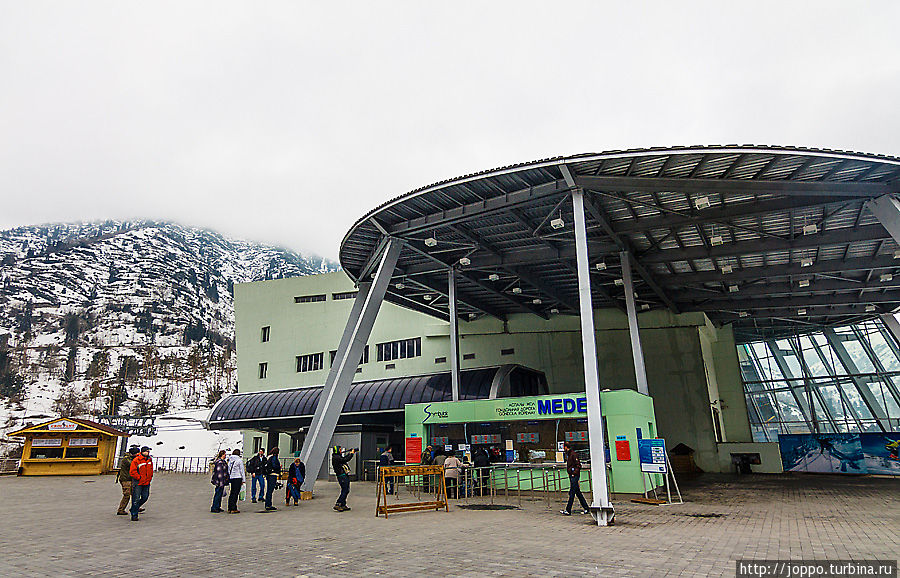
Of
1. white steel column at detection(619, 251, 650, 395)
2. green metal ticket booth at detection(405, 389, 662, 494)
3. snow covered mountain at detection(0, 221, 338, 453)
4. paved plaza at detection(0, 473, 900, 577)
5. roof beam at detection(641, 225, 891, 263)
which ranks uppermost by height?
snow covered mountain at detection(0, 221, 338, 453)

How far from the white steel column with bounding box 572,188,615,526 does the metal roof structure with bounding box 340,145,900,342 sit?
2.03m

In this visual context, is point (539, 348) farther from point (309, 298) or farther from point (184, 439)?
point (184, 439)

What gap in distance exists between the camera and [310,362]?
127 ft

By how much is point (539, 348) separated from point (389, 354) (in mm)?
10376

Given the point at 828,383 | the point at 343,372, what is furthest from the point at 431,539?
the point at 828,383

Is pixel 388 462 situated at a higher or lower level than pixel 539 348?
lower

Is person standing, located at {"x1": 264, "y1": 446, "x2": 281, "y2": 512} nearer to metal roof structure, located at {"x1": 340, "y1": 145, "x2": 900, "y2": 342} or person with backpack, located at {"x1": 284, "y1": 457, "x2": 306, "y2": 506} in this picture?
person with backpack, located at {"x1": 284, "y1": 457, "x2": 306, "y2": 506}

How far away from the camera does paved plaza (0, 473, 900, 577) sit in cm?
702

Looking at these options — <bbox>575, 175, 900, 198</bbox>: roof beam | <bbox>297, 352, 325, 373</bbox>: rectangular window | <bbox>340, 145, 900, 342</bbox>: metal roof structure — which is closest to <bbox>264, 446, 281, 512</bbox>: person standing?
<bbox>340, 145, 900, 342</bbox>: metal roof structure

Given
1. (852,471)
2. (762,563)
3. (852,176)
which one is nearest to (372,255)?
(852,176)

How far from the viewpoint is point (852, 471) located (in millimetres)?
28219

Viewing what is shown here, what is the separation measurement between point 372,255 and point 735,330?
31129 mm

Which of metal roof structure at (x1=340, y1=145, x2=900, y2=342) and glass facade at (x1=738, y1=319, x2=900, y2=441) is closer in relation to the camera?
metal roof structure at (x1=340, y1=145, x2=900, y2=342)

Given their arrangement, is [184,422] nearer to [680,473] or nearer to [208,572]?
[680,473]
